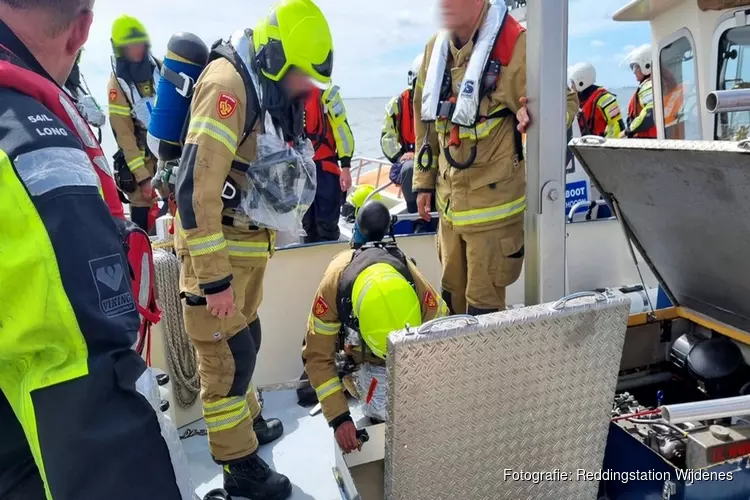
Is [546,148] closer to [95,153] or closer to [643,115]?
[95,153]

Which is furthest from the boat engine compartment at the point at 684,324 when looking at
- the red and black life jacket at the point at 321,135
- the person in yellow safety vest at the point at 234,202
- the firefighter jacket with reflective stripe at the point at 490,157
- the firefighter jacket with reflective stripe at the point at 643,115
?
the firefighter jacket with reflective stripe at the point at 643,115

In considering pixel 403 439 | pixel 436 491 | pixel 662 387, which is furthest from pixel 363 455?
pixel 662 387

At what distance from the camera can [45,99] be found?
938 millimetres

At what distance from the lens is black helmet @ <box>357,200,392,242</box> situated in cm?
243

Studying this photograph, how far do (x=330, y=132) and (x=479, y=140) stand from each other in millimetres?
2568

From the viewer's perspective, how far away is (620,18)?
11.7 feet

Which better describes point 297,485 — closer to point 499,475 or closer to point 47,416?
point 499,475

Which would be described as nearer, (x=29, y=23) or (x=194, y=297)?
(x=29, y=23)

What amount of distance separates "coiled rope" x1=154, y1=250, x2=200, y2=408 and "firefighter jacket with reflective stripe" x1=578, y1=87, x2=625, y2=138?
4621 millimetres

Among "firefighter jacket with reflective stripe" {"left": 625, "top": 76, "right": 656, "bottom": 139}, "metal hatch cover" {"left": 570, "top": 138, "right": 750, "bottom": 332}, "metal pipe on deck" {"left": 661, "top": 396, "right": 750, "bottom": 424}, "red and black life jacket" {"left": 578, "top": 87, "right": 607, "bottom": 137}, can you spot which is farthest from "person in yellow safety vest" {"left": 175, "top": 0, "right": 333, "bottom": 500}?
"red and black life jacket" {"left": 578, "top": 87, "right": 607, "bottom": 137}

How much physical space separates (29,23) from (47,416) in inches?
25.5

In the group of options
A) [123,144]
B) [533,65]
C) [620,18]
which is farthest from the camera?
[123,144]

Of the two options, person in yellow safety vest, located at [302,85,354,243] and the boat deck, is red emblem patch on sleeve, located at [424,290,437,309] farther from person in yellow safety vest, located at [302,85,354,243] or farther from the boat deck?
person in yellow safety vest, located at [302,85,354,243]

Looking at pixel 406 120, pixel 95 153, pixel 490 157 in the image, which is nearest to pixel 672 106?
pixel 490 157
